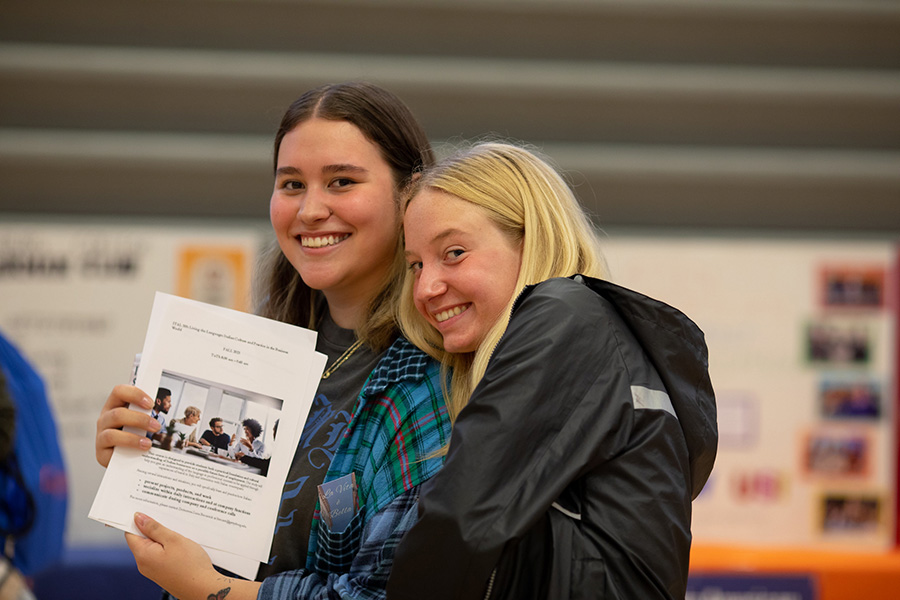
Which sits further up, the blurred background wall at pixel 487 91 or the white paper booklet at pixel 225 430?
the blurred background wall at pixel 487 91

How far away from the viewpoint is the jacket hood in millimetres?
1216

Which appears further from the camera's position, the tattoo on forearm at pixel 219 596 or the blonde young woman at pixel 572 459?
the tattoo on forearm at pixel 219 596

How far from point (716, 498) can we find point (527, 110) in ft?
7.64

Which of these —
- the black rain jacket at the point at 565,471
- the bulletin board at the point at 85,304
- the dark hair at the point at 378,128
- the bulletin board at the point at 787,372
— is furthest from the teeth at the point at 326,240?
the bulletin board at the point at 787,372

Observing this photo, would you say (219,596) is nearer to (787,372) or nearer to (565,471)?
(565,471)

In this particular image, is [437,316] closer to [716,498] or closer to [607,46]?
[716,498]

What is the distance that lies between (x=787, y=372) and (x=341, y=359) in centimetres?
285

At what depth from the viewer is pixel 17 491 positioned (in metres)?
2.17

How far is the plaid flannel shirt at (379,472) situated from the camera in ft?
4.10

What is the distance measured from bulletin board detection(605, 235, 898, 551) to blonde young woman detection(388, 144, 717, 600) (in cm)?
255

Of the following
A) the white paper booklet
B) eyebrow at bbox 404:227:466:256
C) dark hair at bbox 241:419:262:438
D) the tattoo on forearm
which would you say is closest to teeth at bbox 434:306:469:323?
eyebrow at bbox 404:227:466:256

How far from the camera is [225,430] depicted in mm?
1448

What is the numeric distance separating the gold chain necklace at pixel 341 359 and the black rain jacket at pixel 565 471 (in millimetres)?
441

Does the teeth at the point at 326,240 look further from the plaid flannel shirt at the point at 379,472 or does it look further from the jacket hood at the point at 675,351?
the jacket hood at the point at 675,351
